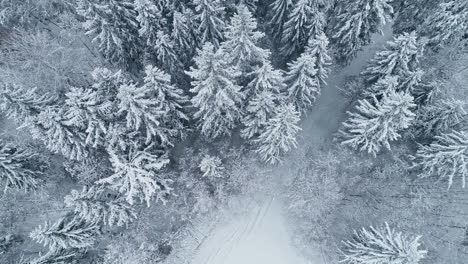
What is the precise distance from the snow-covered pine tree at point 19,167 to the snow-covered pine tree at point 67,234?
15.1 feet

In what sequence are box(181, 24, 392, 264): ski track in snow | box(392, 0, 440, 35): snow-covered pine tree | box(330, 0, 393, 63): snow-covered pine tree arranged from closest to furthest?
box(330, 0, 393, 63): snow-covered pine tree < box(181, 24, 392, 264): ski track in snow < box(392, 0, 440, 35): snow-covered pine tree

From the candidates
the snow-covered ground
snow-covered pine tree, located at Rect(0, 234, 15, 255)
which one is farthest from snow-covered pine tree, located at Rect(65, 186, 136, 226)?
the snow-covered ground

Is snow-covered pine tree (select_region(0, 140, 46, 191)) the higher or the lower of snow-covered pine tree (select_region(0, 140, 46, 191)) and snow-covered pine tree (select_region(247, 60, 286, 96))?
the lower

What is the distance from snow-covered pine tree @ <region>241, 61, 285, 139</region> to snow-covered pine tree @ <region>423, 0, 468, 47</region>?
17.6 metres

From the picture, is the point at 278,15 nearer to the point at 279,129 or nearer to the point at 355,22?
the point at 355,22

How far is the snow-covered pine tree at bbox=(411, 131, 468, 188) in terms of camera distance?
978 inches

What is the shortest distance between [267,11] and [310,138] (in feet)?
50.8

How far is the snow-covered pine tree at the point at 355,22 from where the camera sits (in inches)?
1119

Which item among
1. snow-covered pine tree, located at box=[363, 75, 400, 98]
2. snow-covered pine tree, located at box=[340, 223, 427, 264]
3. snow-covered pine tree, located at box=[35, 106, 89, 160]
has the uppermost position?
snow-covered pine tree, located at box=[363, 75, 400, 98]

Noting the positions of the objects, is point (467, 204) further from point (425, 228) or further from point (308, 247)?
point (308, 247)

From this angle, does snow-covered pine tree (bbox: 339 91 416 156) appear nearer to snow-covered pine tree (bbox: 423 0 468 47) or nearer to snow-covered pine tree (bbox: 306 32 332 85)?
snow-covered pine tree (bbox: 306 32 332 85)

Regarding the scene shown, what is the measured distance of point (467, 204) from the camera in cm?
3200

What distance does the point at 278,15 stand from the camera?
32.4m

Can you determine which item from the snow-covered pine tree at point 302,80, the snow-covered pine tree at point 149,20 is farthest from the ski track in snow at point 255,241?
the snow-covered pine tree at point 149,20
